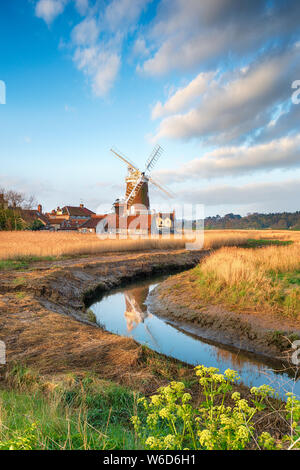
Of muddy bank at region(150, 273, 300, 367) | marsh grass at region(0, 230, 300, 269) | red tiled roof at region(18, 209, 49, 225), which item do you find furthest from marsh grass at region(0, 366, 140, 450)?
red tiled roof at region(18, 209, 49, 225)

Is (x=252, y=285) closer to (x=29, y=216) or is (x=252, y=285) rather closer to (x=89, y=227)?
(x=89, y=227)

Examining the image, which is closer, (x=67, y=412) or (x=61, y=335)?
(x=67, y=412)

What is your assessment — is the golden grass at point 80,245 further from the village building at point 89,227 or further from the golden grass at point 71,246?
the village building at point 89,227

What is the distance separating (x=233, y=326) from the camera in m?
8.74

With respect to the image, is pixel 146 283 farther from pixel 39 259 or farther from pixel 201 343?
pixel 201 343

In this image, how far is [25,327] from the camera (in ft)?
23.7

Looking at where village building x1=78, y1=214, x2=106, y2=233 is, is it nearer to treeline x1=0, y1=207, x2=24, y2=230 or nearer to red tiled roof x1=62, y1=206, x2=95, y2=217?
treeline x1=0, y1=207, x2=24, y2=230

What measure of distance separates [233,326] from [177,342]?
70.3 inches

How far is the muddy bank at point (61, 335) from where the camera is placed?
5.20 m

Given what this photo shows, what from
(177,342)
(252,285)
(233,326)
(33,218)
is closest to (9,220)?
(33,218)

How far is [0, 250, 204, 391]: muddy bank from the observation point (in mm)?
5203

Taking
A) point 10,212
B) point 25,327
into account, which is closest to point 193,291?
point 25,327
